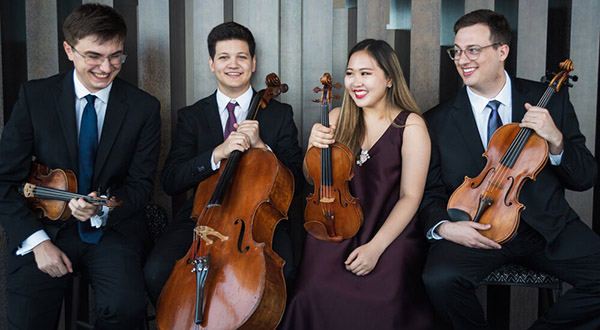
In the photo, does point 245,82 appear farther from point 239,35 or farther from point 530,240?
point 530,240

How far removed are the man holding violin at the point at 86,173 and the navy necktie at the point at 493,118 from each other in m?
1.53

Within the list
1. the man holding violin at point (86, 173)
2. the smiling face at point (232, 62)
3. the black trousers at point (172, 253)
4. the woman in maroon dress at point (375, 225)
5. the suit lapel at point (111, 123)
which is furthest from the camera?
the smiling face at point (232, 62)

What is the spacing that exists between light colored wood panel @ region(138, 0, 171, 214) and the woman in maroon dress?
1.05 m

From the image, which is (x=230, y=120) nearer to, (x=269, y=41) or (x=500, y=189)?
(x=269, y=41)

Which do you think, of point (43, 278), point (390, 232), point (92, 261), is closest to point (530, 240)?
point (390, 232)

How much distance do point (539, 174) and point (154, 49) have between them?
206 centimetres

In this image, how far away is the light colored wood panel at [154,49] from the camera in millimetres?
2996

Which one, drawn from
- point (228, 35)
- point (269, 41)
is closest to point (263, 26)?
Answer: point (269, 41)

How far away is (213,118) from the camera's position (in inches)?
107

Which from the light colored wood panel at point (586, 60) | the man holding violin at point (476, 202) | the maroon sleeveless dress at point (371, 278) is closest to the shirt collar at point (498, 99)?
the man holding violin at point (476, 202)

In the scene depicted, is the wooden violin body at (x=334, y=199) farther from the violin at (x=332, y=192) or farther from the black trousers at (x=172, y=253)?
the black trousers at (x=172, y=253)

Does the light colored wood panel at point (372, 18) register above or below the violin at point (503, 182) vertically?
above

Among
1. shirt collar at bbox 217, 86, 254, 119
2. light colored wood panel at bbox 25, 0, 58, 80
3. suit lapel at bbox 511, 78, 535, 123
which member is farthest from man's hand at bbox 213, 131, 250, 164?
light colored wood panel at bbox 25, 0, 58, 80

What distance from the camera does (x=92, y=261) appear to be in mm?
2291
